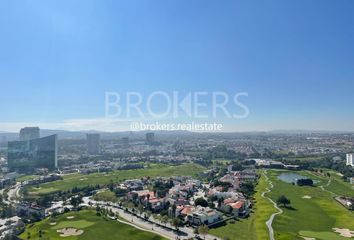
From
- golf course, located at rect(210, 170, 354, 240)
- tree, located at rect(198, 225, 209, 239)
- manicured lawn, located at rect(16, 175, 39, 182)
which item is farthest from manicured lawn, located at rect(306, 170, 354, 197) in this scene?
manicured lawn, located at rect(16, 175, 39, 182)

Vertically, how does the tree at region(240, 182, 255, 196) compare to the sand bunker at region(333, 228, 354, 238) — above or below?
above

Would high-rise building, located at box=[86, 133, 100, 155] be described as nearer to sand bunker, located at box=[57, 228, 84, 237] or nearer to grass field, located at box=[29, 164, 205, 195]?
grass field, located at box=[29, 164, 205, 195]

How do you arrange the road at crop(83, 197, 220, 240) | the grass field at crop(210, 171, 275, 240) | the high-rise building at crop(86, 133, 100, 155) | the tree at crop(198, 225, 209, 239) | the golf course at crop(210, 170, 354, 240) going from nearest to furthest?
1. the tree at crop(198, 225, 209, 239)
2. the grass field at crop(210, 171, 275, 240)
3. the road at crop(83, 197, 220, 240)
4. the golf course at crop(210, 170, 354, 240)
5. the high-rise building at crop(86, 133, 100, 155)

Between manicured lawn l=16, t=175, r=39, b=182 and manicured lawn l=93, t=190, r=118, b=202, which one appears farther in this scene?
Result: manicured lawn l=16, t=175, r=39, b=182

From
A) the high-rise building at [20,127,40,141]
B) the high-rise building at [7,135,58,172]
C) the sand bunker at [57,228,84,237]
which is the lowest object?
the sand bunker at [57,228,84,237]

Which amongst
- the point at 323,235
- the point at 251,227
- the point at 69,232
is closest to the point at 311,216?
the point at 323,235

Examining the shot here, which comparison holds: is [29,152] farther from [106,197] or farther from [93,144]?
[93,144]
